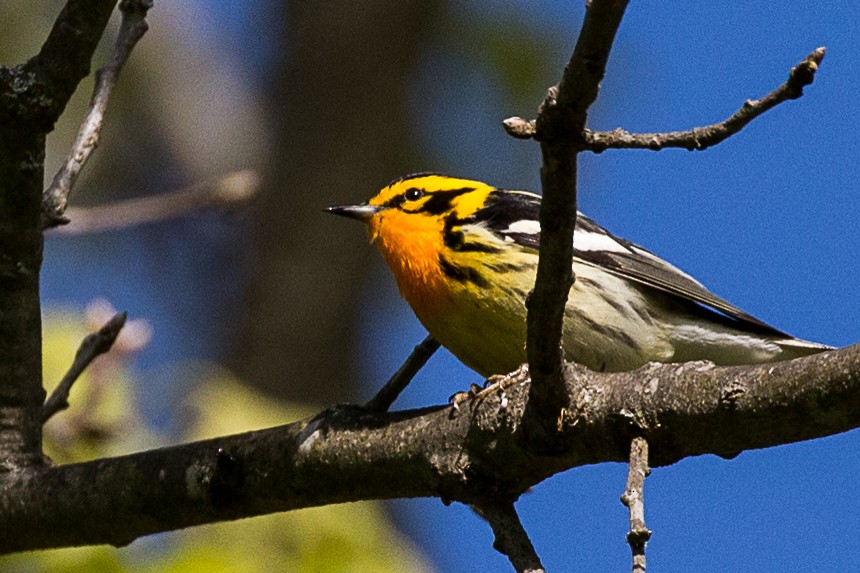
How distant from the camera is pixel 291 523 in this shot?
4.37 m

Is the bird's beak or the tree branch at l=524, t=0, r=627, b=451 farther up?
the bird's beak

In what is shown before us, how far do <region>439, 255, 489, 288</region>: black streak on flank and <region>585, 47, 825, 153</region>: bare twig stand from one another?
2051 millimetres

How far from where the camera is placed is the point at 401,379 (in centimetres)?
361

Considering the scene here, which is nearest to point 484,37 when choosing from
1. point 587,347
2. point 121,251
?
point 121,251

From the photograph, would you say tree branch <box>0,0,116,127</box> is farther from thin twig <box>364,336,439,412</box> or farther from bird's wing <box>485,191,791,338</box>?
bird's wing <box>485,191,791,338</box>

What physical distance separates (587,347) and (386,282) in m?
7.38

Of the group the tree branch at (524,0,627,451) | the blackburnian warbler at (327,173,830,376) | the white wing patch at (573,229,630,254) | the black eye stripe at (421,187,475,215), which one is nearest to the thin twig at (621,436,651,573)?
the tree branch at (524,0,627,451)

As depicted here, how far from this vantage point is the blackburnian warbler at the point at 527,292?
14.1ft

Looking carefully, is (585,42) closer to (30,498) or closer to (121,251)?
(30,498)

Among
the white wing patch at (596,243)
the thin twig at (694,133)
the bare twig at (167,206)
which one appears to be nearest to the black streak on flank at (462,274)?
the white wing patch at (596,243)

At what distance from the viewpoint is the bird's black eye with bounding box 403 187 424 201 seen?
522 cm

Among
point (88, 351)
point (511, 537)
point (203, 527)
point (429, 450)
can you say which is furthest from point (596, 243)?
point (511, 537)

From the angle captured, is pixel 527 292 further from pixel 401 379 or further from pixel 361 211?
pixel 361 211

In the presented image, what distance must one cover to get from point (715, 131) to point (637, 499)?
677 millimetres
